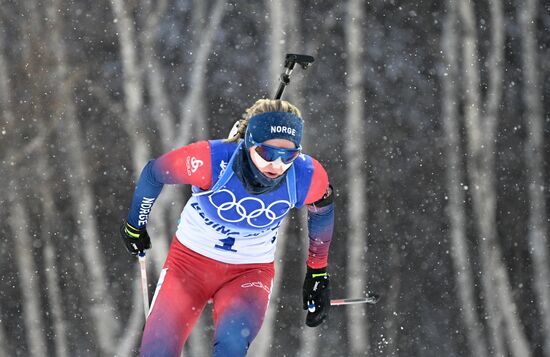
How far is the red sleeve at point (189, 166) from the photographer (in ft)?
9.73

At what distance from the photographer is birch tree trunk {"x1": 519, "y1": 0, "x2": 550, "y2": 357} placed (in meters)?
4.62

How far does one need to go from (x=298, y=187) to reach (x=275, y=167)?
25 cm

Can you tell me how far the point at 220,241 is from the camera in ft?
10.6

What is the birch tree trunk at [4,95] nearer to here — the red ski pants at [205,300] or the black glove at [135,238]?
the black glove at [135,238]

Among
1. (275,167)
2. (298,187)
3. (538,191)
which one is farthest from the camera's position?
(538,191)

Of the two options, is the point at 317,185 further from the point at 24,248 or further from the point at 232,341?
the point at 24,248

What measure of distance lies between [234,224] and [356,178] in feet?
5.13

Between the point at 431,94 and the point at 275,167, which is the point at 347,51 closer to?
the point at 431,94

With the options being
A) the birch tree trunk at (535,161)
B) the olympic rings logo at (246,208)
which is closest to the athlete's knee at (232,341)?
the olympic rings logo at (246,208)

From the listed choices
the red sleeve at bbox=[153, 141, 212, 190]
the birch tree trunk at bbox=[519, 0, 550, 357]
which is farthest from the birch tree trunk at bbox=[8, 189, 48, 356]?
the birch tree trunk at bbox=[519, 0, 550, 357]

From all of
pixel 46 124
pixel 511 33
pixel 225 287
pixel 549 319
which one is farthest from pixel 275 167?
pixel 549 319

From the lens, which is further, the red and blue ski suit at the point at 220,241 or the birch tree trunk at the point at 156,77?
the birch tree trunk at the point at 156,77

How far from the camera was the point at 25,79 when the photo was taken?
173 inches

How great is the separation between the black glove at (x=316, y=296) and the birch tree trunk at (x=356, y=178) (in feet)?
3.85
